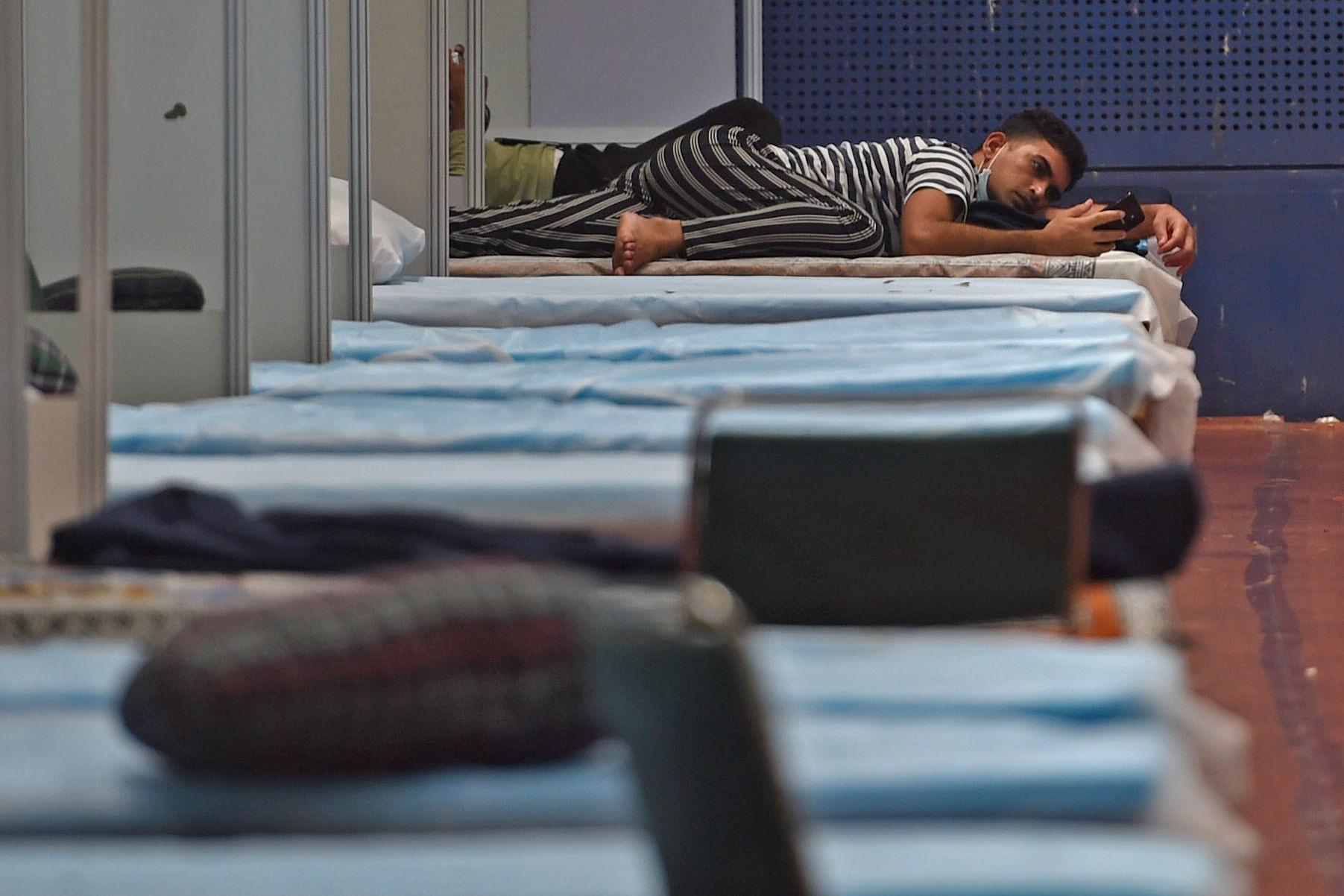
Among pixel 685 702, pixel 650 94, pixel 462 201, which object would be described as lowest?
pixel 685 702

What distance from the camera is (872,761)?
0.67 meters

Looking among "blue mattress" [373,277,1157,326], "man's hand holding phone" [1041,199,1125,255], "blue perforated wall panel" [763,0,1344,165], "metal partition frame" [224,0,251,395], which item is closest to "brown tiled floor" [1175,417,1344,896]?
"blue mattress" [373,277,1157,326]

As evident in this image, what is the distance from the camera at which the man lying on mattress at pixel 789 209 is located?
142 inches

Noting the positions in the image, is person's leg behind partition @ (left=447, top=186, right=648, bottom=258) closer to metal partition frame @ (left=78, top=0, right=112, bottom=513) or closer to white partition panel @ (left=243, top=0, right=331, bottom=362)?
white partition panel @ (left=243, top=0, right=331, bottom=362)

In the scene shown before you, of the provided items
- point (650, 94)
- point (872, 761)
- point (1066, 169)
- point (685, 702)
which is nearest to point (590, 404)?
point (872, 761)

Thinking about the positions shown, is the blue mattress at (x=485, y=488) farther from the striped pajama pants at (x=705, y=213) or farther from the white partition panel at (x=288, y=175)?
the striped pajama pants at (x=705, y=213)

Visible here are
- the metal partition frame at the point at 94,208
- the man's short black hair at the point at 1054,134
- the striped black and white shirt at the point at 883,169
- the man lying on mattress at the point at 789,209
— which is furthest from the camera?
the man's short black hair at the point at 1054,134

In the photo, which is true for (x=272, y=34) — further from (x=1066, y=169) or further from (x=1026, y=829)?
(x=1066, y=169)

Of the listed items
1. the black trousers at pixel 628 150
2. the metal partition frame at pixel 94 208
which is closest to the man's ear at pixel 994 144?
the black trousers at pixel 628 150

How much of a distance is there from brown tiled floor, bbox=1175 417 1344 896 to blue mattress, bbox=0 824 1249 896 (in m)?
0.69

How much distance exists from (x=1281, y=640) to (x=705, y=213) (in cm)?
194

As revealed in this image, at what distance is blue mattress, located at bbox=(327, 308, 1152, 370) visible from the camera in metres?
2.28

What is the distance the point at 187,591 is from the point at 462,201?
3498mm

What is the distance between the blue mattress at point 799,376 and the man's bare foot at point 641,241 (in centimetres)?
134
